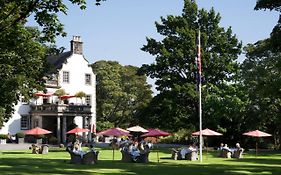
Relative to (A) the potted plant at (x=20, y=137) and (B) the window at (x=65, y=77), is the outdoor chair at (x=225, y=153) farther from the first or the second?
(B) the window at (x=65, y=77)

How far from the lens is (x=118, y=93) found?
78500 mm

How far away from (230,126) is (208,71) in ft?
20.8

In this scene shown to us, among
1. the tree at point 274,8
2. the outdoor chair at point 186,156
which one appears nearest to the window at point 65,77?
the outdoor chair at point 186,156

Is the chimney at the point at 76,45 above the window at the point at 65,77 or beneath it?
above

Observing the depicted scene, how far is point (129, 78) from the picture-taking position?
82.4 meters

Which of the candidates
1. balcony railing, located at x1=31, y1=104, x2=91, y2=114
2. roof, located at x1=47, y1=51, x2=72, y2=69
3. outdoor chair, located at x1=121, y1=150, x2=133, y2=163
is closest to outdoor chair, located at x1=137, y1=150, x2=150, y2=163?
outdoor chair, located at x1=121, y1=150, x2=133, y2=163

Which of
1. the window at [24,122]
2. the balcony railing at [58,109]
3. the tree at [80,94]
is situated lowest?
the window at [24,122]

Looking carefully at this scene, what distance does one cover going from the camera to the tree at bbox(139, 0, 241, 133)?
49.2m

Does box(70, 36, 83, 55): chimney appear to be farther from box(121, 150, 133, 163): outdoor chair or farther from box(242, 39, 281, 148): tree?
box(121, 150, 133, 163): outdoor chair

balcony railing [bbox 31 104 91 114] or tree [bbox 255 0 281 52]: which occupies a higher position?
tree [bbox 255 0 281 52]

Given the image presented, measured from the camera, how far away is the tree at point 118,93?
79.2 m

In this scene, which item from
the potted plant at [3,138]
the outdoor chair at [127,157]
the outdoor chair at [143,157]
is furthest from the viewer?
the potted plant at [3,138]

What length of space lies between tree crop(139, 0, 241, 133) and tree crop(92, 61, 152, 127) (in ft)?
92.3

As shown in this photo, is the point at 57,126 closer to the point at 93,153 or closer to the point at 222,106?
the point at 222,106
